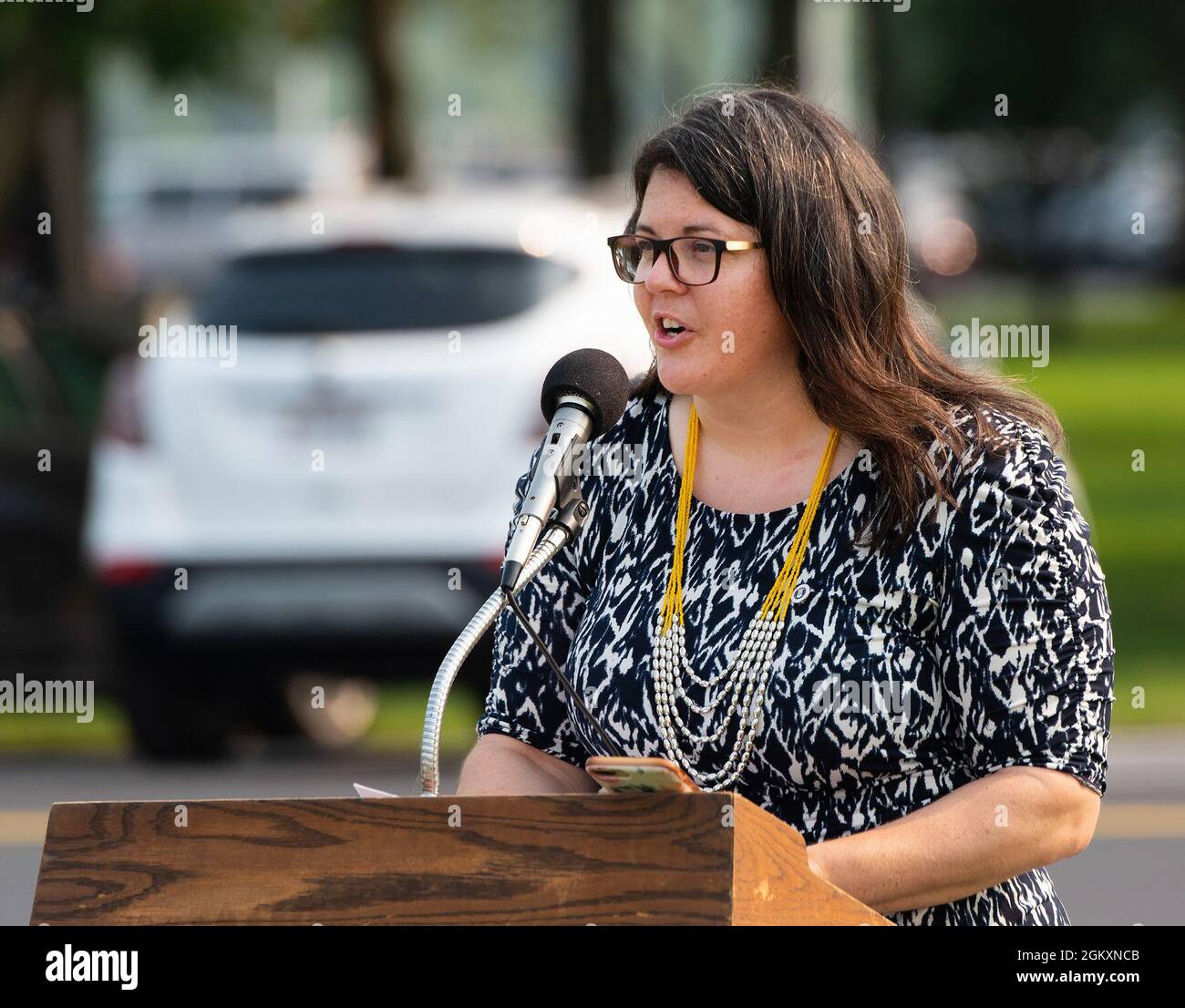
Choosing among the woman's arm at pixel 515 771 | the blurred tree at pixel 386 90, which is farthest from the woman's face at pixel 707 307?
the blurred tree at pixel 386 90

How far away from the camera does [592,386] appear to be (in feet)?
9.98

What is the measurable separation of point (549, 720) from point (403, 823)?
0.84m

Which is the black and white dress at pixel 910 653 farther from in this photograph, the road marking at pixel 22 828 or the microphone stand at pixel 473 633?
the road marking at pixel 22 828

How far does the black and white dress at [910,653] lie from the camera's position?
9.29 feet

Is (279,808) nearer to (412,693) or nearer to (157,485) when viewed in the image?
(157,485)

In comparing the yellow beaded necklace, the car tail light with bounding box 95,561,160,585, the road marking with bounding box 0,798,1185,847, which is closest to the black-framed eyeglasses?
the yellow beaded necklace

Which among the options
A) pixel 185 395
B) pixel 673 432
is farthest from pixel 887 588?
pixel 185 395

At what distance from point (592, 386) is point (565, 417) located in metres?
A: 0.06

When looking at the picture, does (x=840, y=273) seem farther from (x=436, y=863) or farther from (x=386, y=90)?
(x=386, y=90)

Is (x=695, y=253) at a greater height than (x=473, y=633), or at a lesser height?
greater

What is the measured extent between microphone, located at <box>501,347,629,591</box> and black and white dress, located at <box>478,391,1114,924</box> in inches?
10.5

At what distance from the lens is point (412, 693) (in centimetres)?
1079

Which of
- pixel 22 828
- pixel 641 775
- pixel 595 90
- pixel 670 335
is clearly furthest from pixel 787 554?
pixel 595 90

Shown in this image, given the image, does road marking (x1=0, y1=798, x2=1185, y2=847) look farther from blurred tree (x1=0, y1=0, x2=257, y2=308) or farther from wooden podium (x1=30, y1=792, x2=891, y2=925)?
blurred tree (x1=0, y1=0, x2=257, y2=308)
